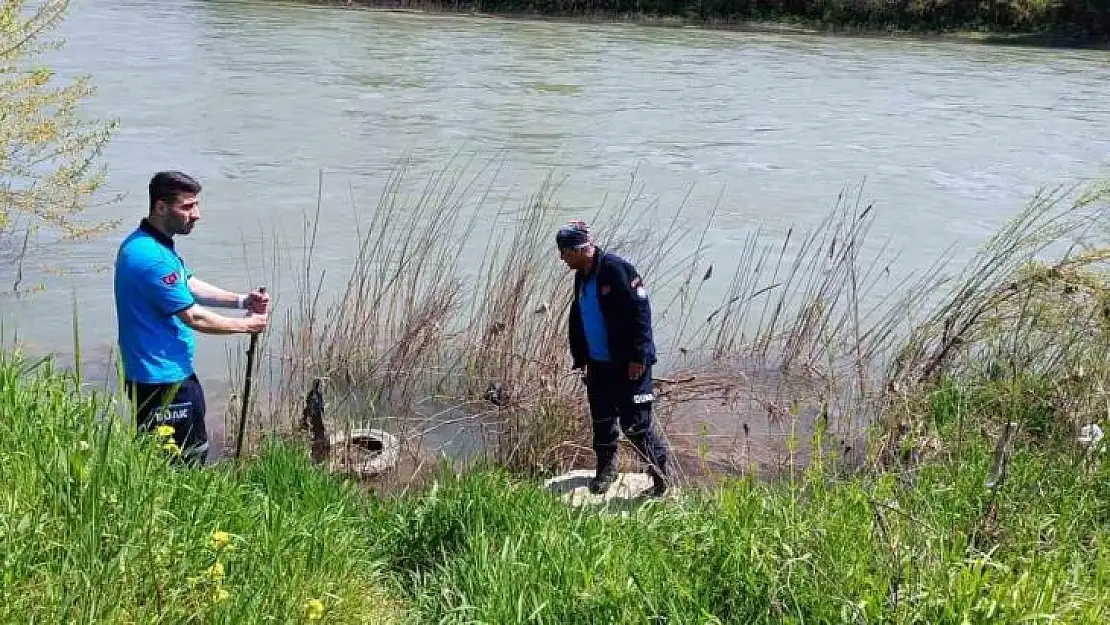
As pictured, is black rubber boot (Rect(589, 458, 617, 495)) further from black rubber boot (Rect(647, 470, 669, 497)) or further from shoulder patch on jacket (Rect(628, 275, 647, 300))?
shoulder patch on jacket (Rect(628, 275, 647, 300))

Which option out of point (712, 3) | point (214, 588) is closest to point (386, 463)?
point (214, 588)

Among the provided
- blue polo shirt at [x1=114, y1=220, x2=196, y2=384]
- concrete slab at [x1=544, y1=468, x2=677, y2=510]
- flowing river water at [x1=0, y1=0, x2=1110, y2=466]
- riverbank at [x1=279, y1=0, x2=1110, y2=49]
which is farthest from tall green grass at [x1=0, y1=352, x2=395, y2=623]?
riverbank at [x1=279, y1=0, x2=1110, y2=49]

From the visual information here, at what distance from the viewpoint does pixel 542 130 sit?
57.9ft

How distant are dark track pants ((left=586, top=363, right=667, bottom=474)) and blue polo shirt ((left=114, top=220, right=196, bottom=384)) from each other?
2164 millimetres

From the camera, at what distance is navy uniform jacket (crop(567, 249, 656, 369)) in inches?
227

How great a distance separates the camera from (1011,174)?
15664 mm

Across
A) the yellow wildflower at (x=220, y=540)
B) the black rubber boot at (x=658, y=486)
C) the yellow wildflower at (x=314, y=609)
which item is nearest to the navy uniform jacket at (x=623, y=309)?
the black rubber boot at (x=658, y=486)

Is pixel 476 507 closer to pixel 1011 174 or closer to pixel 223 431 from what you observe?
pixel 223 431

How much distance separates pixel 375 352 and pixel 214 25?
25634mm

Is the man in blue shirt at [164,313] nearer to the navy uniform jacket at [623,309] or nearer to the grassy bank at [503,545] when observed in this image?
the grassy bank at [503,545]

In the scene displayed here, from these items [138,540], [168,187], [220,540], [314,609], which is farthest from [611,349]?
[138,540]

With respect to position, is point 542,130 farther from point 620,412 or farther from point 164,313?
point 164,313

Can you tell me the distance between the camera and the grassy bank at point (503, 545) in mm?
3268

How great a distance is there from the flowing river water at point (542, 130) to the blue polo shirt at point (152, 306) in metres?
3.25
